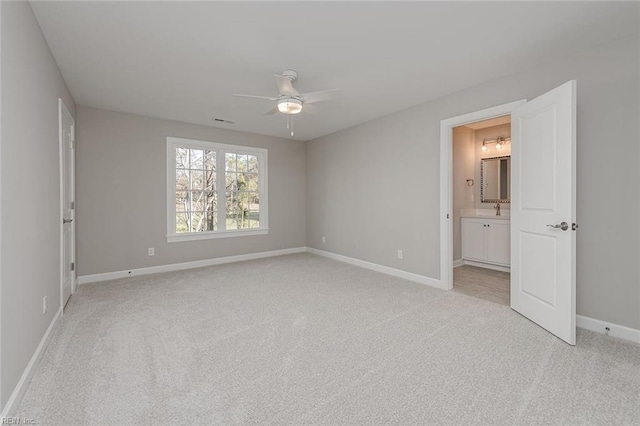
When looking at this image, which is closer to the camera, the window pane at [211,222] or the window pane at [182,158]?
the window pane at [182,158]

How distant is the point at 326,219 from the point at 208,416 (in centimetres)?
455

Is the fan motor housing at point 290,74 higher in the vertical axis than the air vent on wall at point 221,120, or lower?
lower

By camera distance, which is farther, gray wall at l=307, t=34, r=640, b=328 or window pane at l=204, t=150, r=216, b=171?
window pane at l=204, t=150, r=216, b=171

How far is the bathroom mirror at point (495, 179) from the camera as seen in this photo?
5.03m

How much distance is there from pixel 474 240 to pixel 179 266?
16.9 feet

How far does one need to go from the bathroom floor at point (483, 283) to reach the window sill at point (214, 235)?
3.66 m

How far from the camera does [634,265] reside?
237 cm

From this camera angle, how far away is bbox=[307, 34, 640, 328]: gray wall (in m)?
2.41

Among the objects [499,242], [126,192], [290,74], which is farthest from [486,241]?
[126,192]

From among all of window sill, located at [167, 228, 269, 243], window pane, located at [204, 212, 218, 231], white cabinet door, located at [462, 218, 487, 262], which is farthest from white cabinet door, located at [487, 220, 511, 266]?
window pane, located at [204, 212, 218, 231]

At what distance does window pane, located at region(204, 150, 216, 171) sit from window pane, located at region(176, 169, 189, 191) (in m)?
0.37

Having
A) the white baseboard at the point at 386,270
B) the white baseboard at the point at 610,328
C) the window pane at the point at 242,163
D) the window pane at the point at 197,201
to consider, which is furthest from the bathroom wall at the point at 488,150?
the window pane at the point at 197,201

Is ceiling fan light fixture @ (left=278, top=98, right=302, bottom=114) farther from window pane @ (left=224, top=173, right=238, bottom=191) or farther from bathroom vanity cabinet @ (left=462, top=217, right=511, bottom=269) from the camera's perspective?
bathroom vanity cabinet @ (left=462, top=217, right=511, bottom=269)

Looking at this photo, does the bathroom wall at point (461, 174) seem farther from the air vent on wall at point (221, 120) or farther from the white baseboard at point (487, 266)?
the air vent on wall at point (221, 120)
